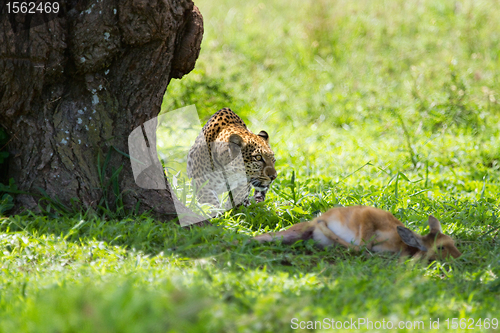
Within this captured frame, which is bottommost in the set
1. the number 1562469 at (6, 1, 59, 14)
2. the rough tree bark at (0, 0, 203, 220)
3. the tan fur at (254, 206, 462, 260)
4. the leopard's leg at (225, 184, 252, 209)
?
the leopard's leg at (225, 184, 252, 209)

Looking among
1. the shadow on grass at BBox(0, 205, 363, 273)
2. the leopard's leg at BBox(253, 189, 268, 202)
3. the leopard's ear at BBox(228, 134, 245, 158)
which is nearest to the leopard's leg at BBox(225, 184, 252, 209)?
the leopard's leg at BBox(253, 189, 268, 202)

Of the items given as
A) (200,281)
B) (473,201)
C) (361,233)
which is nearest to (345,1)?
(473,201)

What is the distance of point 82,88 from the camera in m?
4.39

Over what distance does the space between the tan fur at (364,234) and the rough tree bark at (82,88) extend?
1242 mm

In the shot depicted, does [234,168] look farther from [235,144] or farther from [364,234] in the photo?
[364,234]

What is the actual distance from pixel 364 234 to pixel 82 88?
277cm

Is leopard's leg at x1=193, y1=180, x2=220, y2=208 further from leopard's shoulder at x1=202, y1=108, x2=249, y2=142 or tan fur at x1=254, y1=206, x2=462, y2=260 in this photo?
tan fur at x1=254, y1=206, x2=462, y2=260

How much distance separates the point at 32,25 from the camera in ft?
13.3

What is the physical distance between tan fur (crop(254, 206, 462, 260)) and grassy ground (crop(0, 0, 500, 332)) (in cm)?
14

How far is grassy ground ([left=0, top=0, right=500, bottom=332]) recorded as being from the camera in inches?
103

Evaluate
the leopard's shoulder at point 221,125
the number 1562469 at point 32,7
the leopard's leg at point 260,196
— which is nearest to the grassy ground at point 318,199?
the leopard's leg at point 260,196

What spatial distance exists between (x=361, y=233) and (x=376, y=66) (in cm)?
754

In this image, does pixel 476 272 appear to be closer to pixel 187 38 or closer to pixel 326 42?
pixel 187 38

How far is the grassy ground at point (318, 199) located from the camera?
8.58 ft
